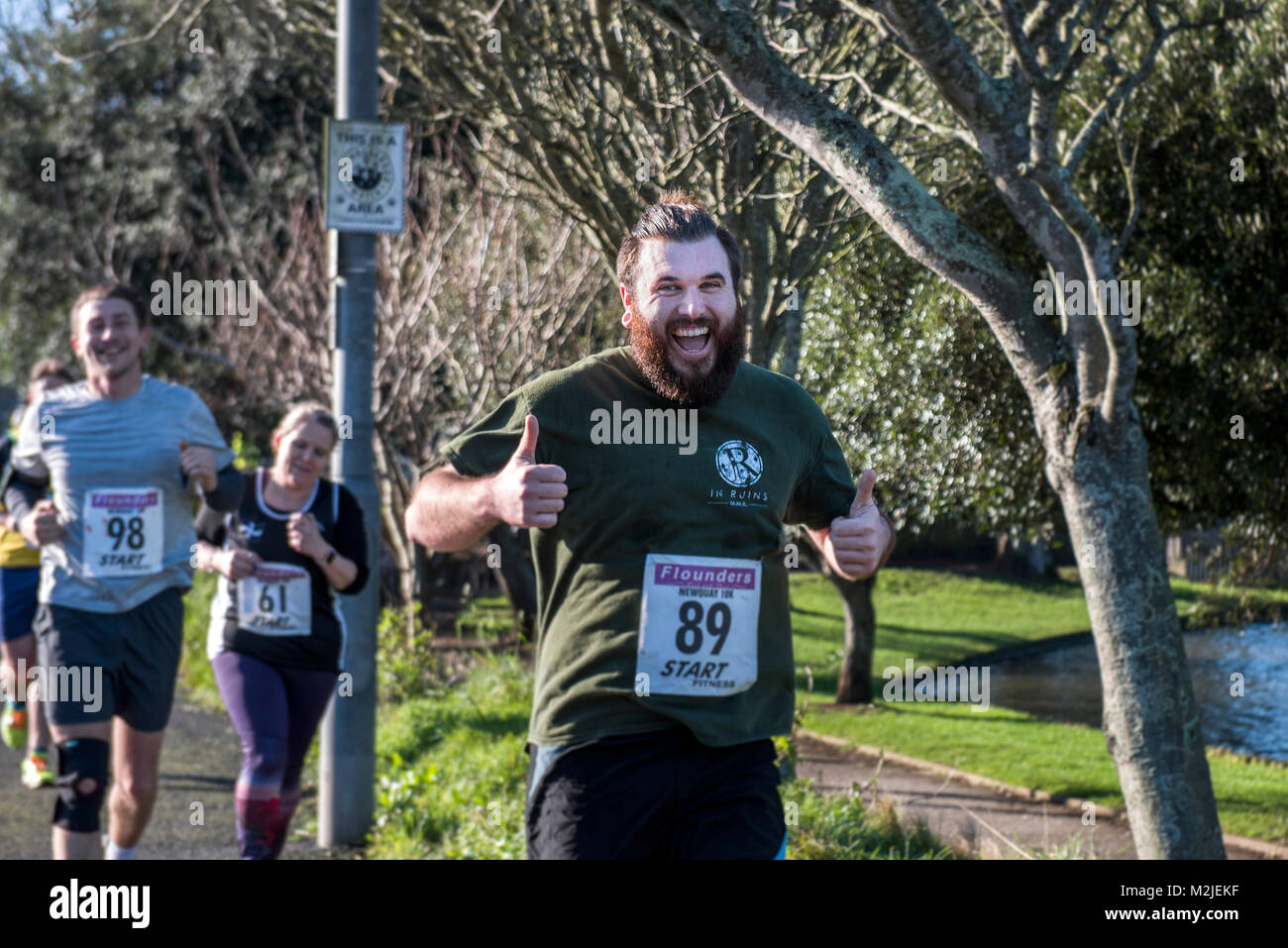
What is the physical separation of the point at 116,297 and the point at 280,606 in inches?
54.8

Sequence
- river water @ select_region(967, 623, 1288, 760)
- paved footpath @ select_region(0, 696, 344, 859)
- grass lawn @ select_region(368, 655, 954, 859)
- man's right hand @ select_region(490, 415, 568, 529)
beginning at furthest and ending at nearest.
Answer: river water @ select_region(967, 623, 1288, 760) → paved footpath @ select_region(0, 696, 344, 859) → grass lawn @ select_region(368, 655, 954, 859) → man's right hand @ select_region(490, 415, 568, 529)

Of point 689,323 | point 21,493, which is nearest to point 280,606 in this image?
point 21,493

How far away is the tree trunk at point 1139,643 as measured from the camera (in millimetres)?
5000

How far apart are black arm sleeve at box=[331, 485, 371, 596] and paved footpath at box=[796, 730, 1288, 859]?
113 inches

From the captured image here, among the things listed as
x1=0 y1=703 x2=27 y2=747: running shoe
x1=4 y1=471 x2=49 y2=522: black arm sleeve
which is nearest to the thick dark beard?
x1=4 y1=471 x2=49 y2=522: black arm sleeve

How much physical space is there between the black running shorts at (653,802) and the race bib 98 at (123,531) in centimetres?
304

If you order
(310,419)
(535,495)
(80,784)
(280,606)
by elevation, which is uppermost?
(310,419)

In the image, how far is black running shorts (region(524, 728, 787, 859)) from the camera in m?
3.11

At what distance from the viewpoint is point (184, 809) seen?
26.2 ft

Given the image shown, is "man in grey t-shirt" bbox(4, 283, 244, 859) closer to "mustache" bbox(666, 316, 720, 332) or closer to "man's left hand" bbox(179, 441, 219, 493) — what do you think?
"man's left hand" bbox(179, 441, 219, 493)

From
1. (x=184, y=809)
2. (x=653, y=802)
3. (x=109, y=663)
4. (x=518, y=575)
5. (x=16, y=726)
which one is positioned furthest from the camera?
(x=518, y=575)

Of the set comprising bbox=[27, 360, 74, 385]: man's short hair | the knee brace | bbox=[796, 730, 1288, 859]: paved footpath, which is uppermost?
bbox=[27, 360, 74, 385]: man's short hair

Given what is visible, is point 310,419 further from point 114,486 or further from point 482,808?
point 482,808

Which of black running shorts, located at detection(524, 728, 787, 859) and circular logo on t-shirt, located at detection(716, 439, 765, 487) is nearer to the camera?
black running shorts, located at detection(524, 728, 787, 859)
